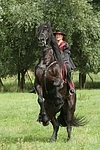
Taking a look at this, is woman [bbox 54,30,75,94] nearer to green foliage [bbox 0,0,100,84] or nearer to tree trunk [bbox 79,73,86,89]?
green foliage [bbox 0,0,100,84]

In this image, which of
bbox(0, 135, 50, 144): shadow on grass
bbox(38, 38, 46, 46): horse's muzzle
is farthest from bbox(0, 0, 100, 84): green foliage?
bbox(38, 38, 46, 46): horse's muzzle

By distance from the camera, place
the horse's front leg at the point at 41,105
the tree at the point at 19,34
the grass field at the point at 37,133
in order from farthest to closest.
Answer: the tree at the point at 19,34 < the grass field at the point at 37,133 < the horse's front leg at the point at 41,105

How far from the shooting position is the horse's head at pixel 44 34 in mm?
9023

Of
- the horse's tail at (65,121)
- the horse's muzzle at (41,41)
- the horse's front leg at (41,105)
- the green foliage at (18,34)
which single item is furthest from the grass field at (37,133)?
the green foliage at (18,34)

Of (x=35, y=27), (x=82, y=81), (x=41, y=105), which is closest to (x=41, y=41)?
(x=41, y=105)

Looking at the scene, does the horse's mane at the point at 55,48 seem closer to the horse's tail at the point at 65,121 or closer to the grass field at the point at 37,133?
the horse's tail at the point at 65,121

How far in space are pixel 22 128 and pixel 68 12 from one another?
66.1 ft

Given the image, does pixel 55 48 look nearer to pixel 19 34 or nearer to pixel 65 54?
pixel 65 54

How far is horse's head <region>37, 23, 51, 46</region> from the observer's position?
9023 millimetres

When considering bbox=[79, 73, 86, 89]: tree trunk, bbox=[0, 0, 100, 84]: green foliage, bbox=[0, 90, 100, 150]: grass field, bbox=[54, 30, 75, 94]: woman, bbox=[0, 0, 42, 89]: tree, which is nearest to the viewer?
bbox=[0, 90, 100, 150]: grass field

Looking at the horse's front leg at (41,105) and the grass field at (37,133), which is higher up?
the horse's front leg at (41,105)

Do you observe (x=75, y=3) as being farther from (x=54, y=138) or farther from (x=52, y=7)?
(x=54, y=138)

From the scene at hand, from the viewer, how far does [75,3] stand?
102ft

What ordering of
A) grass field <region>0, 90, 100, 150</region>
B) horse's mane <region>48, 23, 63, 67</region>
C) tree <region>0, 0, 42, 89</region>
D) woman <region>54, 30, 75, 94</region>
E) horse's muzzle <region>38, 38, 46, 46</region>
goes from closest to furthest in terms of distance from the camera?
1. horse's muzzle <region>38, 38, 46, 46</region>
2. grass field <region>0, 90, 100, 150</region>
3. horse's mane <region>48, 23, 63, 67</region>
4. woman <region>54, 30, 75, 94</region>
5. tree <region>0, 0, 42, 89</region>
